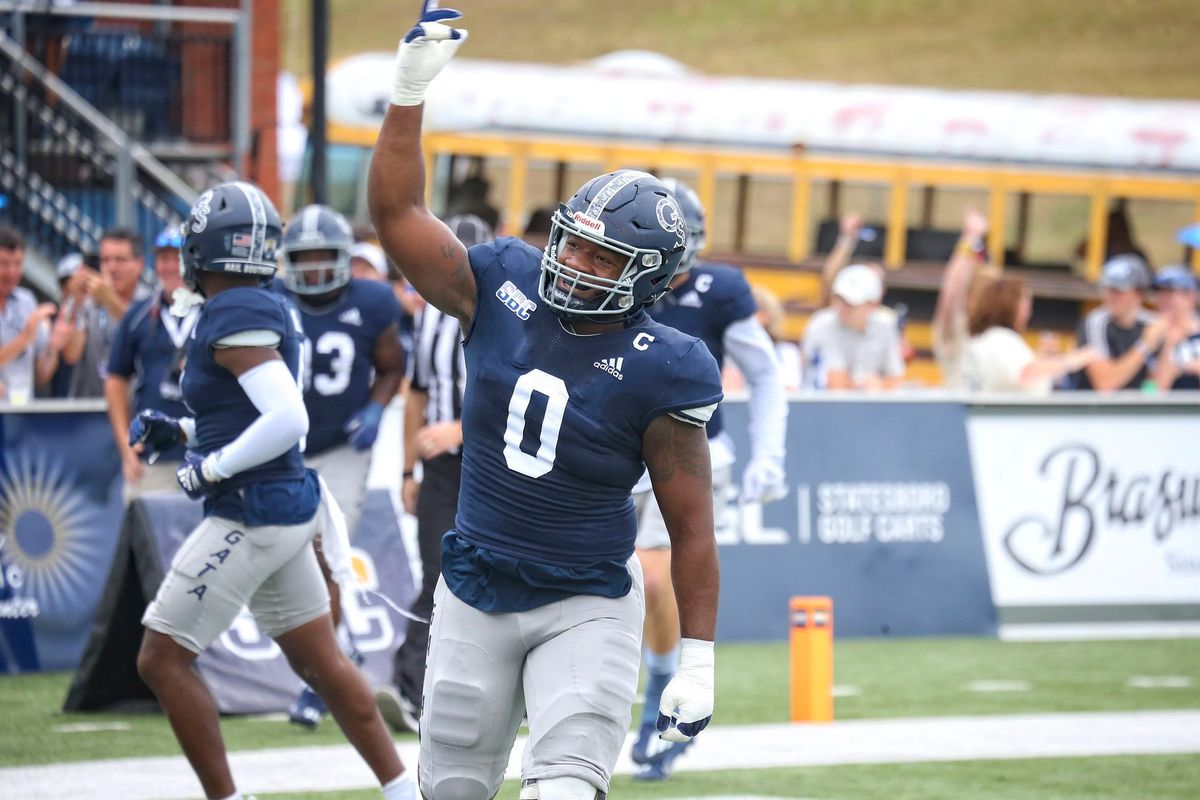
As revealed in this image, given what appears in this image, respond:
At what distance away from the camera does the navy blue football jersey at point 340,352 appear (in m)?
8.11

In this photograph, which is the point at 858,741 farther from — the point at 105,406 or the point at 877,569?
the point at 105,406

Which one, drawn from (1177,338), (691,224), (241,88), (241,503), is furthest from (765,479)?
(241,88)

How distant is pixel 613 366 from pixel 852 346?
28.4ft

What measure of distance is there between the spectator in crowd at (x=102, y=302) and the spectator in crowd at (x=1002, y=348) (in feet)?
16.7

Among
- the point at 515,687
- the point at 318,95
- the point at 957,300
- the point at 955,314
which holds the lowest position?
the point at 955,314

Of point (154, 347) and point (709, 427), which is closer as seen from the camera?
point (709, 427)

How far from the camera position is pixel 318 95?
42.8 feet

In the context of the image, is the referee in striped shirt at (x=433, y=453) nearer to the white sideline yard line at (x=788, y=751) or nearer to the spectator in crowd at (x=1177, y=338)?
the white sideline yard line at (x=788, y=751)

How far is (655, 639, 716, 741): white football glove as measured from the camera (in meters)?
4.47

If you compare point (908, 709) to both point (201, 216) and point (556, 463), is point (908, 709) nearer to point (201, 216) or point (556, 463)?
point (201, 216)

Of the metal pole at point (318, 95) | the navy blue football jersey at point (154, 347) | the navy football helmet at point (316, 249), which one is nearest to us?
the navy football helmet at point (316, 249)

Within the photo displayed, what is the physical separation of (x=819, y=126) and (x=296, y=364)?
601 inches

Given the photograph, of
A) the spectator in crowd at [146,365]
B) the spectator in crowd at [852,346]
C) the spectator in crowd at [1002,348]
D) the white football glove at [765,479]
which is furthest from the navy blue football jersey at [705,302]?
the spectator in crowd at [852,346]

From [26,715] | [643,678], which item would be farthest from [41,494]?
[643,678]
